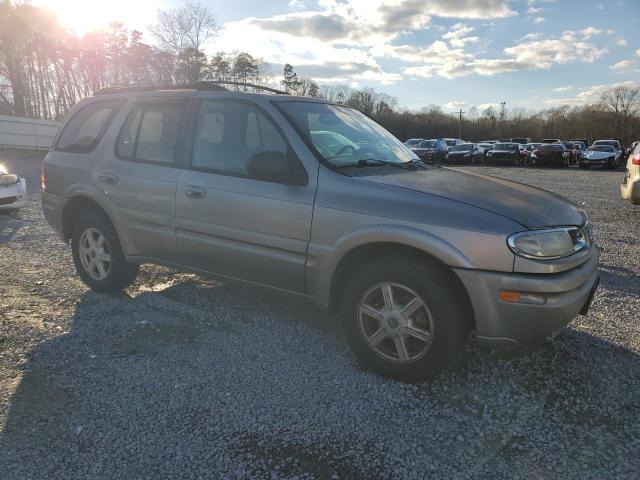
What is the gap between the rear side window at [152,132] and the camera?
13.3ft

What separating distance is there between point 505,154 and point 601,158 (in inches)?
234

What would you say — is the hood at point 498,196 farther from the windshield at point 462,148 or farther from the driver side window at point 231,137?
the windshield at point 462,148

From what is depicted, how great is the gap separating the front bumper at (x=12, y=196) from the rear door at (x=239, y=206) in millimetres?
6265

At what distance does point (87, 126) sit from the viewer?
15.5 ft

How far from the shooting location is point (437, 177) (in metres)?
3.44

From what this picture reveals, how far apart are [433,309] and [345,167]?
1157mm

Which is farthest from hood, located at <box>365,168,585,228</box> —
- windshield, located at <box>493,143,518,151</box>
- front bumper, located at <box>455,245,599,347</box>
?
windshield, located at <box>493,143,518,151</box>

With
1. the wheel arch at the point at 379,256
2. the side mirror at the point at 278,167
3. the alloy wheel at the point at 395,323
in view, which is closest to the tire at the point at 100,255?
the side mirror at the point at 278,167

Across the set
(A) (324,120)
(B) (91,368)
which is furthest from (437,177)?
(B) (91,368)

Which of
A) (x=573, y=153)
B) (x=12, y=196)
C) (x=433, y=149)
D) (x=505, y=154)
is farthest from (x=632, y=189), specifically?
(x=573, y=153)

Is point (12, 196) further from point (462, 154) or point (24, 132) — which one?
point (462, 154)

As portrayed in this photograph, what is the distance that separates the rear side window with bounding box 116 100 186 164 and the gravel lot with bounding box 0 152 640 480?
4.49 ft

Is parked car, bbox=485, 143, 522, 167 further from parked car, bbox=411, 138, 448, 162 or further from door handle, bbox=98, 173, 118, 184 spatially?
door handle, bbox=98, 173, 118, 184

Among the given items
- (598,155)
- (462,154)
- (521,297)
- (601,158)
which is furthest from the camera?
(462,154)
